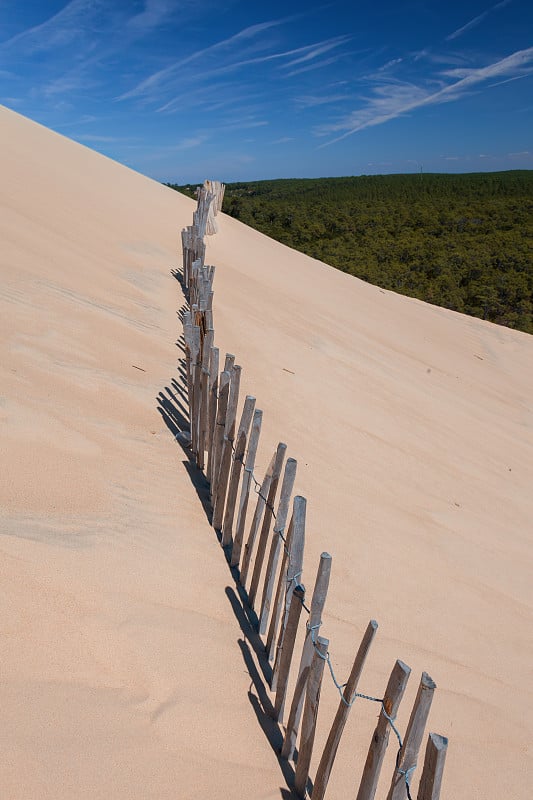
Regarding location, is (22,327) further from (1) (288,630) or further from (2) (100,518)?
(1) (288,630)

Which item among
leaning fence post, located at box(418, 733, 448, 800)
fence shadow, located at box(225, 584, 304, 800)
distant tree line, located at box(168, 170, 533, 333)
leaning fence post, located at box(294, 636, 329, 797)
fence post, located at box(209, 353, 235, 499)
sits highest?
distant tree line, located at box(168, 170, 533, 333)

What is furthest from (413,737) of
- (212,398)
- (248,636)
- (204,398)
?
(204,398)

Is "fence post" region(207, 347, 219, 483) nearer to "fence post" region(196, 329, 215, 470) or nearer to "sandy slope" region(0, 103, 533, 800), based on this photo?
"fence post" region(196, 329, 215, 470)

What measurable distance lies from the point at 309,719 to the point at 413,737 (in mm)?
486

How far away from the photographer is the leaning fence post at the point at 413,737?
1428 mm

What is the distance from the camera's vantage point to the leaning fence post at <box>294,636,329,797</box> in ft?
5.99

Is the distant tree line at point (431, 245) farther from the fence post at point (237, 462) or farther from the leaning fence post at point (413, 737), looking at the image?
the leaning fence post at point (413, 737)

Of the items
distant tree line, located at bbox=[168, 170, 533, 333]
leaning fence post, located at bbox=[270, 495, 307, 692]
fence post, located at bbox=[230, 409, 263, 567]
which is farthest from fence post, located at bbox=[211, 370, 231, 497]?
distant tree line, located at bbox=[168, 170, 533, 333]

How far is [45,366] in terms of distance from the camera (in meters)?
4.11

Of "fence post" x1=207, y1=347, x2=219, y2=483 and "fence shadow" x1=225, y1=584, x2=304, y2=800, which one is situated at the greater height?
"fence post" x1=207, y1=347, x2=219, y2=483

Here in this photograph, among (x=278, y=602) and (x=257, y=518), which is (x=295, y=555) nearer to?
(x=278, y=602)

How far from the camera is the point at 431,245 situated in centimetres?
4034

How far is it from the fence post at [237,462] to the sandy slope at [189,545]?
196mm

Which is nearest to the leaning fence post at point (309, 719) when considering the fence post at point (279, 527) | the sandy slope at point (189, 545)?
the sandy slope at point (189, 545)
